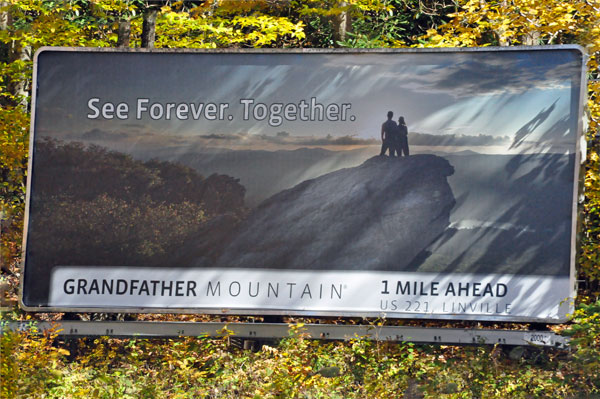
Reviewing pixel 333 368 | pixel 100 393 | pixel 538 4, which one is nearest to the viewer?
pixel 100 393

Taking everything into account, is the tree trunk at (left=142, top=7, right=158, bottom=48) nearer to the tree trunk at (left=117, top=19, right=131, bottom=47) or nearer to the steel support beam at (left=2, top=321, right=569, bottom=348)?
the tree trunk at (left=117, top=19, right=131, bottom=47)

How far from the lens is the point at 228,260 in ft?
25.8

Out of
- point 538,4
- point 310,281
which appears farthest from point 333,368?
point 538,4

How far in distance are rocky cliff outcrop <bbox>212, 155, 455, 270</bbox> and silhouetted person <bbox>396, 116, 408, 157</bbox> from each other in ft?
0.34

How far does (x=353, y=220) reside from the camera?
785cm

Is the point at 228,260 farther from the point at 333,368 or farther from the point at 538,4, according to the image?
the point at 538,4

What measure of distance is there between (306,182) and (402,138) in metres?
1.17

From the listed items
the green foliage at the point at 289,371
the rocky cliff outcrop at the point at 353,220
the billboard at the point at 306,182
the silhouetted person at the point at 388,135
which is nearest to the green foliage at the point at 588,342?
the green foliage at the point at 289,371

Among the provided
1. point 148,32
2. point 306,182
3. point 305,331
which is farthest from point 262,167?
point 148,32

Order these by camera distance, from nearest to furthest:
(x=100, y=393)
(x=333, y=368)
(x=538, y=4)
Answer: (x=100, y=393)
(x=333, y=368)
(x=538, y=4)

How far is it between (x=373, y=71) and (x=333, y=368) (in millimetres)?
3280

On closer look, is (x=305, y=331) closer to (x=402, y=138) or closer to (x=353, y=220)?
(x=353, y=220)

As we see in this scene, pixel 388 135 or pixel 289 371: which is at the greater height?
pixel 388 135

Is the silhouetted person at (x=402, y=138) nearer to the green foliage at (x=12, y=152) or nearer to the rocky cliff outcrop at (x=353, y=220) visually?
the rocky cliff outcrop at (x=353, y=220)
